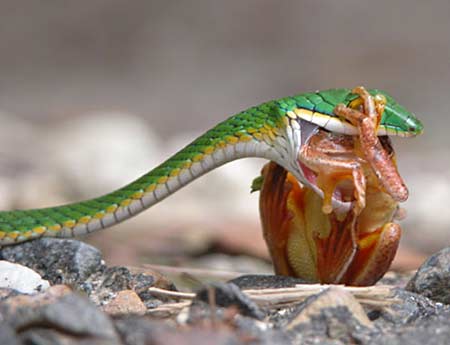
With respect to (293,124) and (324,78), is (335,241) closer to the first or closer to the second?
(293,124)

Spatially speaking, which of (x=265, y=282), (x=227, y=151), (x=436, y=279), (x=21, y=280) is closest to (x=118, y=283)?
(x=21, y=280)

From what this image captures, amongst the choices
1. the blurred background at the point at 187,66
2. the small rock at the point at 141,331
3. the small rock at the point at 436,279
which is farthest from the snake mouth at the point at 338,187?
the blurred background at the point at 187,66

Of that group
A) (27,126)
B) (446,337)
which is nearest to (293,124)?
(446,337)

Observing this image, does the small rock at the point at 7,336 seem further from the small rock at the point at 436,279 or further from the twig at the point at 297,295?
the small rock at the point at 436,279

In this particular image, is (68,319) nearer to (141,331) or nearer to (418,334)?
(141,331)

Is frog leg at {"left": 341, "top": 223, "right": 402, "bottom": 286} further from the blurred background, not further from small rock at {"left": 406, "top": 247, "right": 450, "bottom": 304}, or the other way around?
the blurred background

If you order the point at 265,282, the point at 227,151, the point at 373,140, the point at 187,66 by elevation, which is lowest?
the point at 265,282
